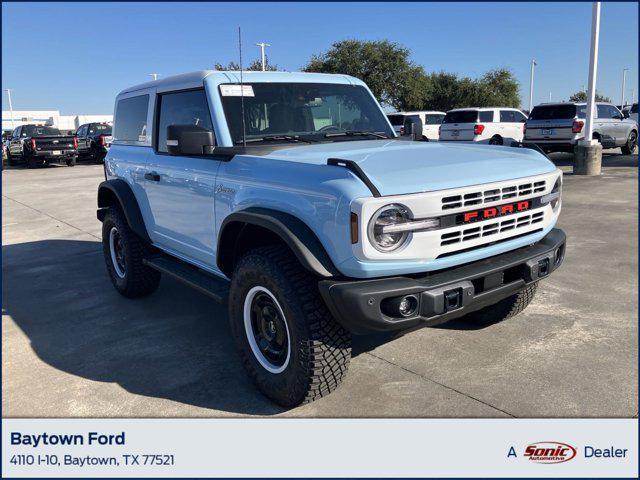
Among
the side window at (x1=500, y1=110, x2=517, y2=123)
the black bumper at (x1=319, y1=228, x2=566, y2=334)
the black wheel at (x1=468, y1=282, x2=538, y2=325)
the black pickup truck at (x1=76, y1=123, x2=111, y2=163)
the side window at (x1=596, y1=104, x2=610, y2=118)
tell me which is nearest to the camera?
the black bumper at (x1=319, y1=228, x2=566, y2=334)

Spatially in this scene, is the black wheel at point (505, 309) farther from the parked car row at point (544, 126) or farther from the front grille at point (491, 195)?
the parked car row at point (544, 126)

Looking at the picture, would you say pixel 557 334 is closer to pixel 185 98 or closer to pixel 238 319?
pixel 238 319

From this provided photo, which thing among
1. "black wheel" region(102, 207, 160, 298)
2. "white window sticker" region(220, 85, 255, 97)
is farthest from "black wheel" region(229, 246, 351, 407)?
"black wheel" region(102, 207, 160, 298)

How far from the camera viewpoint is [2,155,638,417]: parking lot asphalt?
3.22 m

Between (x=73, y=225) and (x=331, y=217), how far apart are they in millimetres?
8112

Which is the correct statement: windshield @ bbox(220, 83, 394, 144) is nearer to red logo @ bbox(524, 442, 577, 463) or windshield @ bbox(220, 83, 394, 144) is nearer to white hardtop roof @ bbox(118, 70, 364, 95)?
white hardtop roof @ bbox(118, 70, 364, 95)

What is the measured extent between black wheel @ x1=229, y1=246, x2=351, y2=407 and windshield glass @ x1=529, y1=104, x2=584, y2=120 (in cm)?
1507

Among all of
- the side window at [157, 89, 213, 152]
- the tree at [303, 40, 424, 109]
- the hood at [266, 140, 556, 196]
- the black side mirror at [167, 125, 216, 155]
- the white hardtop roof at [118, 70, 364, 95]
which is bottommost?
the hood at [266, 140, 556, 196]

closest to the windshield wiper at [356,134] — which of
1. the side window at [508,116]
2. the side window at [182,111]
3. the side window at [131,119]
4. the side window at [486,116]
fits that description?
the side window at [182,111]

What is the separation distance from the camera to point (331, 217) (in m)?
2.74

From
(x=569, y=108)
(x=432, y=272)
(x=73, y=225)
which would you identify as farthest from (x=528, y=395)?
(x=569, y=108)

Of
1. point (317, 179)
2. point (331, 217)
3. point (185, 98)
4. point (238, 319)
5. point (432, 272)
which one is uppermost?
point (185, 98)

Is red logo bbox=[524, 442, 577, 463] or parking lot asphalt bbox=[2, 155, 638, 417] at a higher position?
parking lot asphalt bbox=[2, 155, 638, 417]

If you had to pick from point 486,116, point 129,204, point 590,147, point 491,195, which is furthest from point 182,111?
point 486,116
